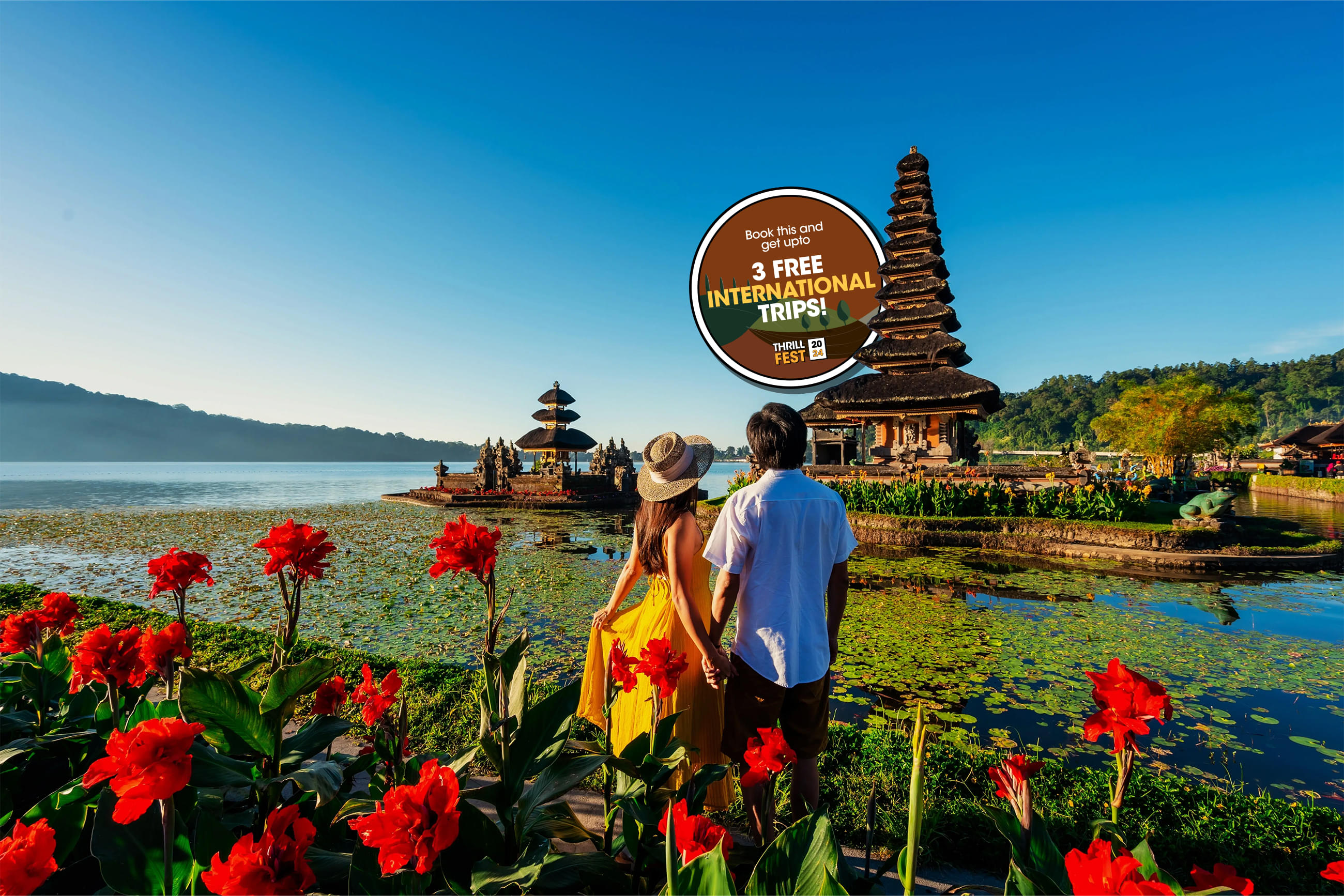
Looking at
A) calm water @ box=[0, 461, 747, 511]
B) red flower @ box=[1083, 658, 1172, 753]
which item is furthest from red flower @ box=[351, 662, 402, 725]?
calm water @ box=[0, 461, 747, 511]

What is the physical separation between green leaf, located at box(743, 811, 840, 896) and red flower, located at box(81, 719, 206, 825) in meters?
1.24

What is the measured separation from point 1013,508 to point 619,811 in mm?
12493

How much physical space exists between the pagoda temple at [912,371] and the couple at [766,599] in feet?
54.5

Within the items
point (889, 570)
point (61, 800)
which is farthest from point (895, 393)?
point (61, 800)

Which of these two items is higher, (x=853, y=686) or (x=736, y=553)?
(x=736, y=553)

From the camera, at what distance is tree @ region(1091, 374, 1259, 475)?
3064 cm

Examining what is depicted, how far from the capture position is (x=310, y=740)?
73.9 inches

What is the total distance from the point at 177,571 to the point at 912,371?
21090mm

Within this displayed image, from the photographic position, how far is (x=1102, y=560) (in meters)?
9.26

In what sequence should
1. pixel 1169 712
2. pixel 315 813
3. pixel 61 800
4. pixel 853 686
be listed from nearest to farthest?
pixel 1169 712
pixel 61 800
pixel 315 813
pixel 853 686

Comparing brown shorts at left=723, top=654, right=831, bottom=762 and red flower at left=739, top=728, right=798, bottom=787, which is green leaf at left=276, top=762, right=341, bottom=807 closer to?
red flower at left=739, top=728, right=798, bottom=787

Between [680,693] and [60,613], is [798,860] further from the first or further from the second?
[60,613]

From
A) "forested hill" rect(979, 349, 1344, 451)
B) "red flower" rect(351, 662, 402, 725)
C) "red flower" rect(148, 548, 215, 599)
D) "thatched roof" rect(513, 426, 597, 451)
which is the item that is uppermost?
"forested hill" rect(979, 349, 1344, 451)

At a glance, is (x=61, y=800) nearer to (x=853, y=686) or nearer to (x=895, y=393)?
(x=853, y=686)
